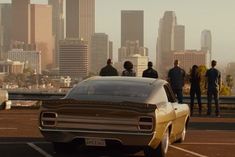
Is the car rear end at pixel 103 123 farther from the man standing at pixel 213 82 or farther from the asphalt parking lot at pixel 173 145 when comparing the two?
the man standing at pixel 213 82

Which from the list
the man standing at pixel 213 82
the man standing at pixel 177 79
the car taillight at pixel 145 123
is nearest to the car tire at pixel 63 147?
the car taillight at pixel 145 123

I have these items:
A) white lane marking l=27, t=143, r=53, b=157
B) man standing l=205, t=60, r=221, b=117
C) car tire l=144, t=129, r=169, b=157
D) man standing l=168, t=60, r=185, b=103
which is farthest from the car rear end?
man standing l=205, t=60, r=221, b=117

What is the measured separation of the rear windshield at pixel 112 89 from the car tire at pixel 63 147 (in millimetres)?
738

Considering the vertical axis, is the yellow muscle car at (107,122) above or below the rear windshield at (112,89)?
below

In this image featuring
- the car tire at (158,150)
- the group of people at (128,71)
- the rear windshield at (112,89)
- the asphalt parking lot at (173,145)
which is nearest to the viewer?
the car tire at (158,150)

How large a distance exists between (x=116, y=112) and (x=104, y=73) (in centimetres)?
997

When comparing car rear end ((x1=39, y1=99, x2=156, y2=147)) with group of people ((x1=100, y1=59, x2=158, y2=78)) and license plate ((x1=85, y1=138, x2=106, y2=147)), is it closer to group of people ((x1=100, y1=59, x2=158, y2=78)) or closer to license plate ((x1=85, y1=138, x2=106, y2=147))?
license plate ((x1=85, y1=138, x2=106, y2=147))

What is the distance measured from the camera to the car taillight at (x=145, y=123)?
33.0 ft

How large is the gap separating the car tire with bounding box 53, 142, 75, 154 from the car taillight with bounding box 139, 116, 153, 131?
131 cm

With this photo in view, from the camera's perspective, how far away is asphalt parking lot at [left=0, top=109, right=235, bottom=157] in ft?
37.1

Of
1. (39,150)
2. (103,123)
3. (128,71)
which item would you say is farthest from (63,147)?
(128,71)

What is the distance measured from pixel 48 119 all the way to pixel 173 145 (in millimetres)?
3197

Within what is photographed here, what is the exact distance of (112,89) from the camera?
11.0m

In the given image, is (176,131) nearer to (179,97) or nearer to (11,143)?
(11,143)
